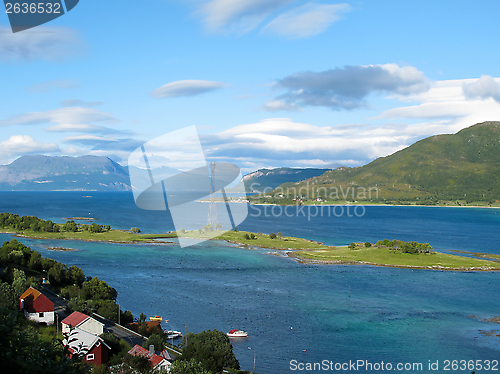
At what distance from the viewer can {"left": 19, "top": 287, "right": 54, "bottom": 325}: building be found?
980 inches

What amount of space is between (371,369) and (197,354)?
43.0 ft

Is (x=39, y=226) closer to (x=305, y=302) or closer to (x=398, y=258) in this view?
(x=305, y=302)

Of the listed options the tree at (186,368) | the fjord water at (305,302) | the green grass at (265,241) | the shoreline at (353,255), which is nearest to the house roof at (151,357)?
the tree at (186,368)

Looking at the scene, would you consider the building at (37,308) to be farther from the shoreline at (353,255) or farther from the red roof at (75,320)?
the shoreline at (353,255)

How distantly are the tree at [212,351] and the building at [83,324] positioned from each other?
5358 millimetres

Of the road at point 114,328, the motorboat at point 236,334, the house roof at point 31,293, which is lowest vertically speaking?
the motorboat at point 236,334

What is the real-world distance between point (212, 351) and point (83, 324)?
25.3 ft

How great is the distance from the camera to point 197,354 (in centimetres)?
2206

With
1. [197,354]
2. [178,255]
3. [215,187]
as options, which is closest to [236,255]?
[178,255]

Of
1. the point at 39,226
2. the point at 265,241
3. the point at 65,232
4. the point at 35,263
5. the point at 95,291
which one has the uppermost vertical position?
Result: the point at 39,226

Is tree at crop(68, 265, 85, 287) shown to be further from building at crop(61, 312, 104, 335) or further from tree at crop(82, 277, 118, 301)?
building at crop(61, 312, 104, 335)

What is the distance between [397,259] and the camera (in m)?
66.7

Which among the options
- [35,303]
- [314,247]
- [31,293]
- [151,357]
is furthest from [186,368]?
[314,247]

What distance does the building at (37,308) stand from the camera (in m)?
24.9
